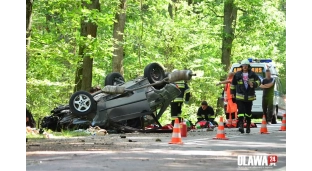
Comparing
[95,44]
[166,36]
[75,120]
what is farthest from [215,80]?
[75,120]

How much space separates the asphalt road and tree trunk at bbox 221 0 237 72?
21695 millimetres

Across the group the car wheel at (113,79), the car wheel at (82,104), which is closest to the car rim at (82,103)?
the car wheel at (82,104)

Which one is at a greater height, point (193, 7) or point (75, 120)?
point (193, 7)

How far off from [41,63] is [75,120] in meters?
3.65

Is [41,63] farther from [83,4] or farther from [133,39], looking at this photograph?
[133,39]

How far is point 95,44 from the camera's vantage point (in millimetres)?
22125

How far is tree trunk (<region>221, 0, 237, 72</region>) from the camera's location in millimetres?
34375

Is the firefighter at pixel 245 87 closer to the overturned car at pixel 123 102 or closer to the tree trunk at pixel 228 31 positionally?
the overturned car at pixel 123 102

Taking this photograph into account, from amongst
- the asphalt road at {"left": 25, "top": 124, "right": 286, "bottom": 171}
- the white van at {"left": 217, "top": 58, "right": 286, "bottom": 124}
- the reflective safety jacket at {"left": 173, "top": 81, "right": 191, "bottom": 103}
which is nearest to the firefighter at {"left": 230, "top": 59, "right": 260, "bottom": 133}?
the reflective safety jacket at {"left": 173, "top": 81, "right": 191, "bottom": 103}

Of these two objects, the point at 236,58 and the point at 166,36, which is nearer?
the point at 166,36

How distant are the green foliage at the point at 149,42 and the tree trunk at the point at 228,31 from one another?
0.34 metres

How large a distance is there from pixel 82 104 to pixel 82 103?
2cm

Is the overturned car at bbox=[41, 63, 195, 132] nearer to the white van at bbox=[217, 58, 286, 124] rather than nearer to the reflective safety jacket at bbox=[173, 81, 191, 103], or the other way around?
the reflective safety jacket at bbox=[173, 81, 191, 103]

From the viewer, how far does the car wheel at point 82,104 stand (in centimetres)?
1617
